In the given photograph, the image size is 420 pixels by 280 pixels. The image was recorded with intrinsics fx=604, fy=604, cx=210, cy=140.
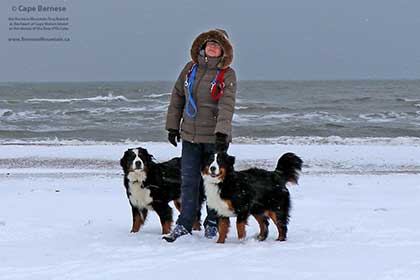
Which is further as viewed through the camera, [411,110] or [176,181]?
[411,110]

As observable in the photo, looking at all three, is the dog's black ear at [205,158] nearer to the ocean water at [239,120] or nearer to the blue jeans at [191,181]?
the blue jeans at [191,181]

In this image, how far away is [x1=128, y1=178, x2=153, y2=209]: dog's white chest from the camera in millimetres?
6027

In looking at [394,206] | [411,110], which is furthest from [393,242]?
[411,110]

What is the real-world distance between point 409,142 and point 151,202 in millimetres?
16323

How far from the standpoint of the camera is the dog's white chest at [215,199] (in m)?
5.36

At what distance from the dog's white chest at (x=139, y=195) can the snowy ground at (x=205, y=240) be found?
315mm

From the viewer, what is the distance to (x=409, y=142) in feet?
67.7

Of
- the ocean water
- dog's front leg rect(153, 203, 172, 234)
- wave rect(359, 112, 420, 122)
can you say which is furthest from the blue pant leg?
wave rect(359, 112, 420, 122)

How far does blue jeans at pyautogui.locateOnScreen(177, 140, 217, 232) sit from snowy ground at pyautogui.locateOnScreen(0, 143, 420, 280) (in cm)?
22

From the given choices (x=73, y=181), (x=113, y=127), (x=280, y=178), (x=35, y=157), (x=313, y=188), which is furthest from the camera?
(x=113, y=127)

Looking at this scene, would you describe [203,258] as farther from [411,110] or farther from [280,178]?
[411,110]

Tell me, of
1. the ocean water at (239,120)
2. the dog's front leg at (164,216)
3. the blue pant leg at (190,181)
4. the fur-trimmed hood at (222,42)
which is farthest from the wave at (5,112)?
the fur-trimmed hood at (222,42)

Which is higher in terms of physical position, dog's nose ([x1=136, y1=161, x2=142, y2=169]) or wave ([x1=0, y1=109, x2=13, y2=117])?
dog's nose ([x1=136, y1=161, x2=142, y2=169])

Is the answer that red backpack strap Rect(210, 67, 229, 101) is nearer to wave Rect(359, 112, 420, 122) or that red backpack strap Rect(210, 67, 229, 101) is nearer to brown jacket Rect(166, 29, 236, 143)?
brown jacket Rect(166, 29, 236, 143)
